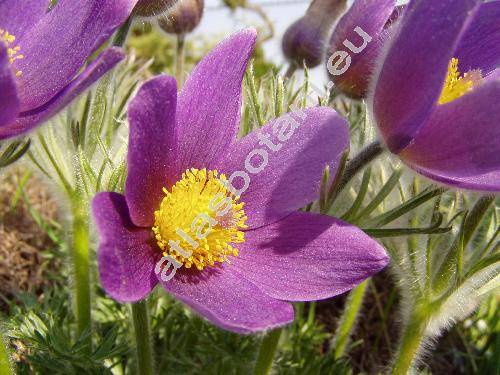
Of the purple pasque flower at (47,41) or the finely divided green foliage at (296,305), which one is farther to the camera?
the finely divided green foliage at (296,305)

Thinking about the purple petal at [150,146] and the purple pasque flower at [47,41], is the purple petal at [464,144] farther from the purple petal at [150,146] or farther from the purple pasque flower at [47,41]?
the purple pasque flower at [47,41]

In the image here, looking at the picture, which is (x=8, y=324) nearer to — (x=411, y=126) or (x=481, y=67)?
(x=411, y=126)

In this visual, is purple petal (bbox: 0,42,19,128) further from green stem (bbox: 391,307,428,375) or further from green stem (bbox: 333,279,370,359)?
→ green stem (bbox: 333,279,370,359)

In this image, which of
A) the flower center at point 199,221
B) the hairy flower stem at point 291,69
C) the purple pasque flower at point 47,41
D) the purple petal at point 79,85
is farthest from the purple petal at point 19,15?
the hairy flower stem at point 291,69

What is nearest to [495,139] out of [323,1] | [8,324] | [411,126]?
[411,126]

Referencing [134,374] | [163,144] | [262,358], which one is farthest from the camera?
[134,374]

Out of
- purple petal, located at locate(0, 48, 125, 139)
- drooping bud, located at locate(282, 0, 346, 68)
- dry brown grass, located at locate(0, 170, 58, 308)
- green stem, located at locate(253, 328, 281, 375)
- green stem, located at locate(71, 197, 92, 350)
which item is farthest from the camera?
dry brown grass, located at locate(0, 170, 58, 308)

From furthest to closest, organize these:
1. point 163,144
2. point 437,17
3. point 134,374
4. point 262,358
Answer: point 134,374
point 262,358
point 163,144
point 437,17

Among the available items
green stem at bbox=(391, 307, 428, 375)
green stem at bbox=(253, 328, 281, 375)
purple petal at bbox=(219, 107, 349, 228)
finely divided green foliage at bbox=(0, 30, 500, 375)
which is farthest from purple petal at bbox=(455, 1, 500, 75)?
green stem at bbox=(253, 328, 281, 375)
